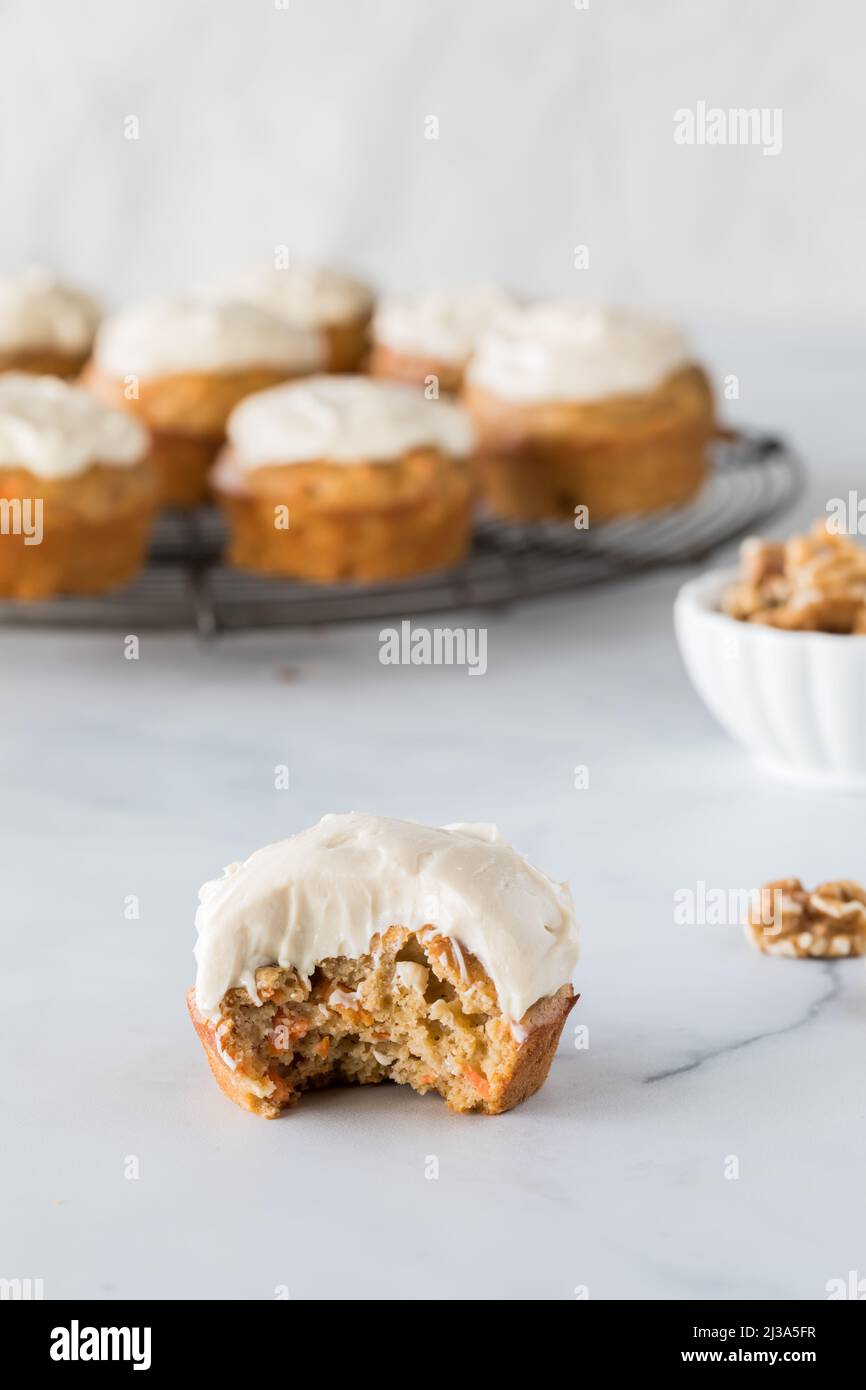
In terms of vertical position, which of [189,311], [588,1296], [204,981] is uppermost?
[189,311]

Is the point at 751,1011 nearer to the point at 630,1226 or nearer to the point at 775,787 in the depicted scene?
the point at 630,1226

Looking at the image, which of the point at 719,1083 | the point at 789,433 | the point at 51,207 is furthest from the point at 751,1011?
the point at 51,207

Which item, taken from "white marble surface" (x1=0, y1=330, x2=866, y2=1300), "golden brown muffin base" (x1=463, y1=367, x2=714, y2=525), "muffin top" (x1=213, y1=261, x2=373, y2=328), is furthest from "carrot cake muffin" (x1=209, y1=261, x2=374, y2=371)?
"white marble surface" (x1=0, y1=330, x2=866, y2=1300)

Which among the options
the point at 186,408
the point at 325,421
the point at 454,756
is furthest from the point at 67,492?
the point at 454,756

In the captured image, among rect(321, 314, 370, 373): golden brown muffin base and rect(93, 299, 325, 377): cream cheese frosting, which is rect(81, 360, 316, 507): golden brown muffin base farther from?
rect(321, 314, 370, 373): golden brown muffin base

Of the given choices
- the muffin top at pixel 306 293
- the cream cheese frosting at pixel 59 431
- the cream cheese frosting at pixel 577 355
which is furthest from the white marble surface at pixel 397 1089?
the muffin top at pixel 306 293

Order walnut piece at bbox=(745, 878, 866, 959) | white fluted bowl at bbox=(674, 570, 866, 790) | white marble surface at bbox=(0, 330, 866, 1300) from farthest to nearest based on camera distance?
1. white fluted bowl at bbox=(674, 570, 866, 790)
2. walnut piece at bbox=(745, 878, 866, 959)
3. white marble surface at bbox=(0, 330, 866, 1300)
